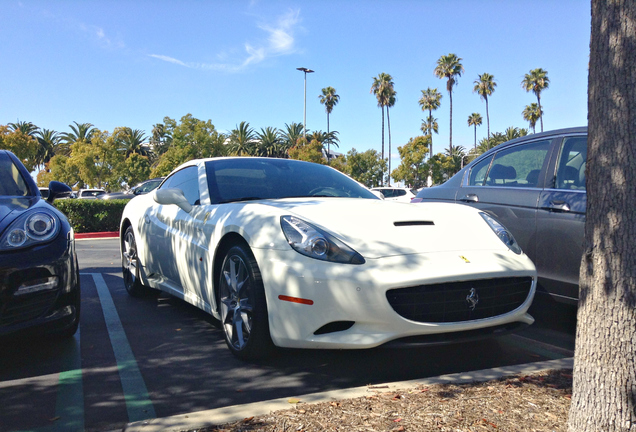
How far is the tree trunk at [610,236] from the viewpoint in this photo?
206cm

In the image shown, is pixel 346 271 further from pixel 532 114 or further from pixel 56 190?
pixel 532 114

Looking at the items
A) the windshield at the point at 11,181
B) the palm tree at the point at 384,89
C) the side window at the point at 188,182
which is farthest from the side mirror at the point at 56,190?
the palm tree at the point at 384,89

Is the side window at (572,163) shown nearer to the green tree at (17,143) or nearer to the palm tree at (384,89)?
the green tree at (17,143)

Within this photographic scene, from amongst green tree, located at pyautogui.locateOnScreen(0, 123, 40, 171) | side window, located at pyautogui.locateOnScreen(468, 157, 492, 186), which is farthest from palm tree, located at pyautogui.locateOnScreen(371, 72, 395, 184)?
side window, located at pyautogui.locateOnScreen(468, 157, 492, 186)

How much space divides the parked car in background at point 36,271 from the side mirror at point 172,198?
75cm

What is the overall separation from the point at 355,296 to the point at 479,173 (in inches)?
115

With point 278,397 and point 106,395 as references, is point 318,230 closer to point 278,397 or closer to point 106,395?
point 278,397

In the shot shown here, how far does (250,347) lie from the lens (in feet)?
11.0

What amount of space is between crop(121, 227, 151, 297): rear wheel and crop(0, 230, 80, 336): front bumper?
1.95 meters

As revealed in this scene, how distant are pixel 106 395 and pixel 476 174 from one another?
3.93 metres

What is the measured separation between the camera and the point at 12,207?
11.9 feet

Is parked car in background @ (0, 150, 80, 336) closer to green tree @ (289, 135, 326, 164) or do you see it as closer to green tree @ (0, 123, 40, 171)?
green tree @ (289, 135, 326, 164)

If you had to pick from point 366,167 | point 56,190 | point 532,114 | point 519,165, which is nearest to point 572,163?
point 519,165

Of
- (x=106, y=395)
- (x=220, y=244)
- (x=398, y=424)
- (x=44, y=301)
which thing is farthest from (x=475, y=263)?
(x=44, y=301)
